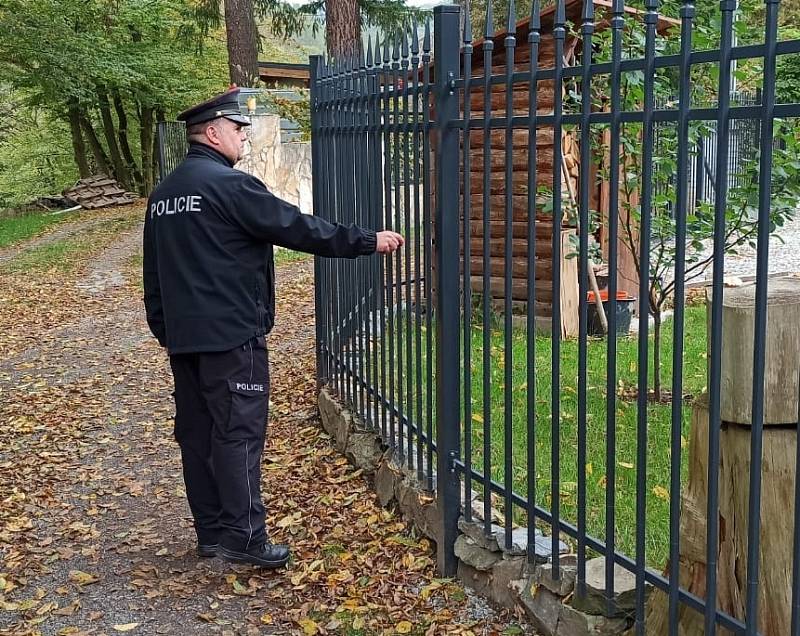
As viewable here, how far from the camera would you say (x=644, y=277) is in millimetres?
2994

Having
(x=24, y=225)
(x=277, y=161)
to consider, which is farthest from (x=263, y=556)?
(x=24, y=225)

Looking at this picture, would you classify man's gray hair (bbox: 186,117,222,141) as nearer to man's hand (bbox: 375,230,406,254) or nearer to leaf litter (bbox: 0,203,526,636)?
man's hand (bbox: 375,230,406,254)

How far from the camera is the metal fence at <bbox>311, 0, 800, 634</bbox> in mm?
2584

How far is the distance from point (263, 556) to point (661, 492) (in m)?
1.88

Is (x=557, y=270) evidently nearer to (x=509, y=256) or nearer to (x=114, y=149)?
(x=509, y=256)

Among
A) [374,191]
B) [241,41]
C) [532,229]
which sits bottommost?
[532,229]

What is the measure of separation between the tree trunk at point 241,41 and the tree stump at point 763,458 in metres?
18.3

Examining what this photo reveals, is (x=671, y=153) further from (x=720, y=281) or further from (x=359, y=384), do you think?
(x=720, y=281)

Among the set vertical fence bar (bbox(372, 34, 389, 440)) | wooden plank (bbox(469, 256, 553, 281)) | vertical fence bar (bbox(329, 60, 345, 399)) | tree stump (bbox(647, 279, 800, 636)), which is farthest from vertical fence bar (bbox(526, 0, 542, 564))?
wooden plank (bbox(469, 256, 553, 281))

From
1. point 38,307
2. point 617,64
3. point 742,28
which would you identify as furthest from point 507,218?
point 38,307

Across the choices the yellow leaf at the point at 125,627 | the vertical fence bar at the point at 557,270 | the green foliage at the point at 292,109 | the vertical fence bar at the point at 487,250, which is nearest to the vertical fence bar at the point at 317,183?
the vertical fence bar at the point at 487,250

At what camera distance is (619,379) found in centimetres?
716

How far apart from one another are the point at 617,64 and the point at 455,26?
133 cm

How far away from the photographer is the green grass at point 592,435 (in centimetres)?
421
